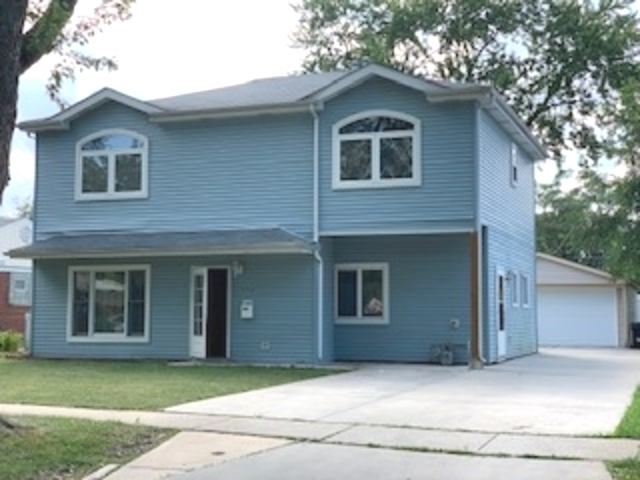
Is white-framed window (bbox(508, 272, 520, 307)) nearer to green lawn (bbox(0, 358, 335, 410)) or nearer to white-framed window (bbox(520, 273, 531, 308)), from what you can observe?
white-framed window (bbox(520, 273, 531, 308))

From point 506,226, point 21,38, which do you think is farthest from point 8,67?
point 506,226

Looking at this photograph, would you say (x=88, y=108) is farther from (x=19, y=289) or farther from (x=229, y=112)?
(x=19, y=289)

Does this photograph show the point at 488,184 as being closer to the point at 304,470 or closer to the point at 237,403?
the point at 237,403

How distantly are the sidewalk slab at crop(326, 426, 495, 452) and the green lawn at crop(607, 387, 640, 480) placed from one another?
1.40 metres

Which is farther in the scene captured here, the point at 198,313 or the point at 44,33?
the point at 198,313

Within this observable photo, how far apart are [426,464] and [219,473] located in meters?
1.90

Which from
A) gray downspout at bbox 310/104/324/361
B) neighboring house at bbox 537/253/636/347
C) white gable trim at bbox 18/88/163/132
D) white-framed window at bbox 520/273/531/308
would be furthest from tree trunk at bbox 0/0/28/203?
neighboring house at bbox 537/253/636/347

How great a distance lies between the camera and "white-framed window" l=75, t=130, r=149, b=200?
22250mm

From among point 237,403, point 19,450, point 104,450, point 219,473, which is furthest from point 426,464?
point 237,403

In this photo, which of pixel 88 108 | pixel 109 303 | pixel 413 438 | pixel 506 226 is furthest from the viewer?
pixel 506 226

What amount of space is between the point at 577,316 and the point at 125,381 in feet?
72.8

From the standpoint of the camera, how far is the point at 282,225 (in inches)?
816

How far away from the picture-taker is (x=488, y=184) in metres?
20.6

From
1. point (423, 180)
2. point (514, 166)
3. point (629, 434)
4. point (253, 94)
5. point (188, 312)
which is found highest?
point (253, 94)
